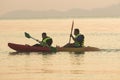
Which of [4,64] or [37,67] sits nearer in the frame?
[37,67]

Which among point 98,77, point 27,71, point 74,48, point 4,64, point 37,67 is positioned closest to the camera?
point 98,77

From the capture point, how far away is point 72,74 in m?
24.6

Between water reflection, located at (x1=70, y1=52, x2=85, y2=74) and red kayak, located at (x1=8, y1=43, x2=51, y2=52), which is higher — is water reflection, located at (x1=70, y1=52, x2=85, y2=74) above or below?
below

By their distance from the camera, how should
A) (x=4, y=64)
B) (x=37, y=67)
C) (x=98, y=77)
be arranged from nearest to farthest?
1. (x=98, y=77)
2. (x=37, y=67)
3. (x=4, y=64)

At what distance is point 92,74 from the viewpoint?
24.6 meters

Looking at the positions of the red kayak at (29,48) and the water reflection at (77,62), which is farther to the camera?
the red kayak at (29,48)

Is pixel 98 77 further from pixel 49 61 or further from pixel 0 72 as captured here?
pixel 49 61

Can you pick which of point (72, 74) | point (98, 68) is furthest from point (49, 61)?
point (72, 74)

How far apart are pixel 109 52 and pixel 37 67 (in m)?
9.81

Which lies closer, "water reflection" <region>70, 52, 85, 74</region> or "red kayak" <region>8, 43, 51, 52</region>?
"water reflection" <region>70, 52, 85, 74</region>

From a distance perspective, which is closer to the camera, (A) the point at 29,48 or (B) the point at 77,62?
(B) the point at 77,62

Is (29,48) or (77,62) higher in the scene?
(29,48)

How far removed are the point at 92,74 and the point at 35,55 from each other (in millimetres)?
10871

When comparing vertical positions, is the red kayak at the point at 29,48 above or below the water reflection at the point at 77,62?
above
